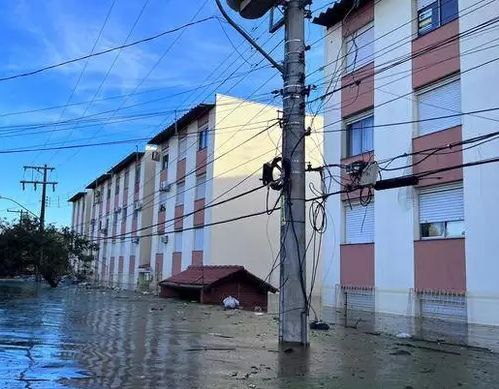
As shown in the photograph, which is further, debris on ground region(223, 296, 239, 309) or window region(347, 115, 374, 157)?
debris on ground region(223, 296, 239, 309)

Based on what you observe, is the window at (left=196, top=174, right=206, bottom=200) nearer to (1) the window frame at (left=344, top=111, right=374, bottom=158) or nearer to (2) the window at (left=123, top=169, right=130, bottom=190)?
(1) the window frame at (left=344, top=111, right=374, bottom=158)

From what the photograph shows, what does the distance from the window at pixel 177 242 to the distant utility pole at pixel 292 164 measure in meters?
26.8

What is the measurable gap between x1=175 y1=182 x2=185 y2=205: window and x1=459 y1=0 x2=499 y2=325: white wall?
24345mm

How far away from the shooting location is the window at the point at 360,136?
21969mm

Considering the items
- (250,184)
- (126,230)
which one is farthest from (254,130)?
(126,230)

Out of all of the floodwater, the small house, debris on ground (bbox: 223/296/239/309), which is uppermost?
the small house

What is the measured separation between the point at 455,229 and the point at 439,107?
3.81 meters

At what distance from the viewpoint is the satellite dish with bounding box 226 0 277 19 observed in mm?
13172

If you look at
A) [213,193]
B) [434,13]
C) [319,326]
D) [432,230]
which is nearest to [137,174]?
[213,193]

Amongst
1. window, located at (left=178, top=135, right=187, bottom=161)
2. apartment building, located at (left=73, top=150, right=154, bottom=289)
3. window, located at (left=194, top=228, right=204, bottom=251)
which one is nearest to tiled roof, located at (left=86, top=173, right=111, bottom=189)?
apartment building, located at (left=73, top=150, right=154, bottom=289)

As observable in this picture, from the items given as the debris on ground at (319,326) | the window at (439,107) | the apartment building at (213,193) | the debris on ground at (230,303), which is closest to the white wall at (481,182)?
the window at (439,107)

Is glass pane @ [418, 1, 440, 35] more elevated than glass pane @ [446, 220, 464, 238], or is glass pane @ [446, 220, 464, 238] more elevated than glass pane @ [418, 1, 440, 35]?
glass pane @ [418, 1, 440, 35]

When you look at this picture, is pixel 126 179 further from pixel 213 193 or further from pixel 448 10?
pixel 448 10

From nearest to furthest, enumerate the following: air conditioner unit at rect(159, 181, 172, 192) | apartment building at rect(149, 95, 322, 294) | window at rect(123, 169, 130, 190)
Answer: apartment building at rect(149, 95, 322, 294) → air conditioner unit at rect(159, 181, 172, 192) → window at rect(123, 169, 130, 190)
